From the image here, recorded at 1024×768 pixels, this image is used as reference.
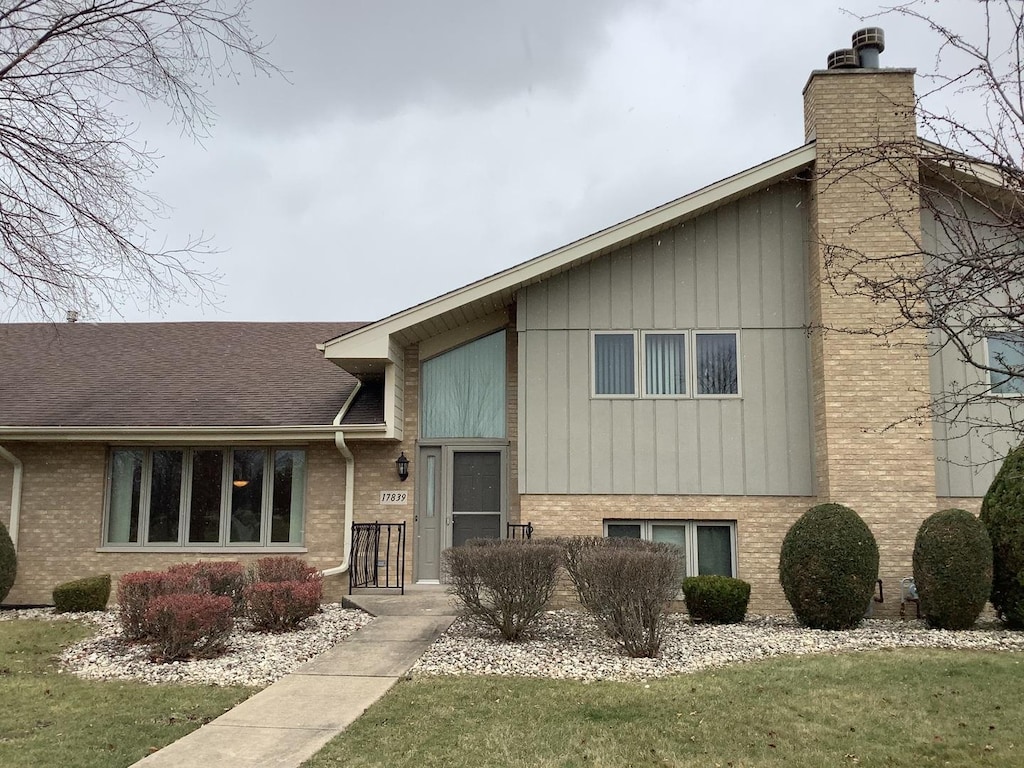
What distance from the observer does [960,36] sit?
431 centimetres

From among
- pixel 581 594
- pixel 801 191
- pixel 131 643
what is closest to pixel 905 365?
pixel 801 191

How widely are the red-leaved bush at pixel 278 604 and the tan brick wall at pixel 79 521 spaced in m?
2.78

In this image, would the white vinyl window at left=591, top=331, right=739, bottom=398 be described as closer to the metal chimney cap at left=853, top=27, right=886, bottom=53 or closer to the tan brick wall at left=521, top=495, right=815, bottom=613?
the tan brick wall at left=521, top=495, right=815, bottom=613

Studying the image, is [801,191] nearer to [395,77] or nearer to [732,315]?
[732,315]

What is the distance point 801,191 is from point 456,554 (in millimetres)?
7233

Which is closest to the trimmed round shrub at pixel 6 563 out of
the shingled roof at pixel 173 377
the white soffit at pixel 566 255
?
the shingled roof at pixel 173 377

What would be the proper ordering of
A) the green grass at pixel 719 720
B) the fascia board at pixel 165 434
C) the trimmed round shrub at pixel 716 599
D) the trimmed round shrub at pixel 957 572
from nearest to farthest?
the green grass at pixel 719 720 < the trimmed round shrub at pixel 957 572 < the trimmed round shrub at pixel 716 599 < the fascia board at pixel 165 434

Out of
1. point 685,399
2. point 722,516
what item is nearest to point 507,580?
point 722,516

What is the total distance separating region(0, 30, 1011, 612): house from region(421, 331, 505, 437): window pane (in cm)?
3

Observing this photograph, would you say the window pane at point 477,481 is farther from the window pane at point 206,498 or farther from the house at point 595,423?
the window pane at point 206,498

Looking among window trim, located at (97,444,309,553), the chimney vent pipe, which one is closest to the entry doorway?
window trim, located at (97,444,309,553)

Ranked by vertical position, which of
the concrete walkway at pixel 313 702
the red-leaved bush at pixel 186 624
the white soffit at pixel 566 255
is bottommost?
the concrete walkway at pixel 313 702

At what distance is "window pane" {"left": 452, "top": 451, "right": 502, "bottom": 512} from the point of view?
41.5 feet

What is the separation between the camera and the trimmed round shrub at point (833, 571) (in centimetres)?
948
